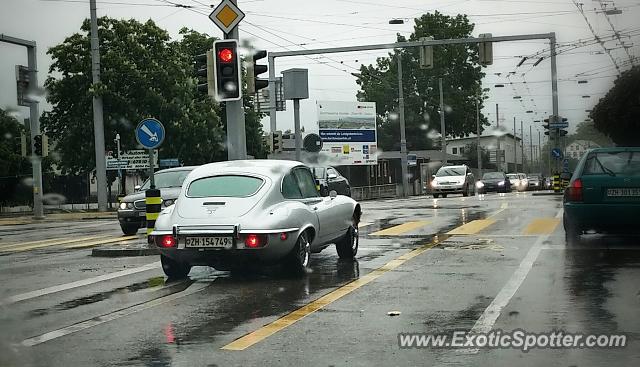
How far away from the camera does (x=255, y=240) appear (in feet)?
29.1

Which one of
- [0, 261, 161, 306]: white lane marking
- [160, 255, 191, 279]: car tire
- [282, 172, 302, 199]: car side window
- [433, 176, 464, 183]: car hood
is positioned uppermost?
[282, 172, 302, 199]: car side window

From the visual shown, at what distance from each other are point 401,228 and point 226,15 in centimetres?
535

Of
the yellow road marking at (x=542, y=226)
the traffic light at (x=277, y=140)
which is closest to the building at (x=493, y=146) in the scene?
the traffic light at (x=277, y=140)

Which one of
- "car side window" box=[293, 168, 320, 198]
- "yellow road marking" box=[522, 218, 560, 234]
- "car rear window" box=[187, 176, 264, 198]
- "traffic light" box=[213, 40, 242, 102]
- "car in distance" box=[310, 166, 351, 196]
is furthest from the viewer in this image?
"car in distance" box=[310, 166, 351, 196]

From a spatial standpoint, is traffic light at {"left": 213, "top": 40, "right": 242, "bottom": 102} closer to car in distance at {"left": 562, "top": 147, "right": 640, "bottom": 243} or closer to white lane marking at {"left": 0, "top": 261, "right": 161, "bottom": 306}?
white lane marking at {"left": 0, "top": 261, "right": 161, "bottom": 306}

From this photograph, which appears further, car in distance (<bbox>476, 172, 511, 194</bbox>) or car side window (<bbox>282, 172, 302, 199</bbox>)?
car in distance (<bbox>476, 172, 511, 194</bbox>)

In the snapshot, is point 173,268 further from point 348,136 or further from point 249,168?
point 348,136

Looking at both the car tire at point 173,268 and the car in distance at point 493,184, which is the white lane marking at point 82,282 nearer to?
the car tire at point 173,268

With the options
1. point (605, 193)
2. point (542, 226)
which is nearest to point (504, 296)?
point (605, 193)

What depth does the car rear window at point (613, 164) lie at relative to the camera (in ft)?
38.4

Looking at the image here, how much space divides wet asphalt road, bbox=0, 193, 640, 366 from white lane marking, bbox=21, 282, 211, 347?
2 centimetres

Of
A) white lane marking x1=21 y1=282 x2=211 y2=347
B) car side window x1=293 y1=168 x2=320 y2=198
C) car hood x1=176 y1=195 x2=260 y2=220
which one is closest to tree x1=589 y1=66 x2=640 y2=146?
car side window x1=293 y1=168 x2=320 y2=198

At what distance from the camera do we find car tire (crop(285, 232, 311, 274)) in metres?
9.25

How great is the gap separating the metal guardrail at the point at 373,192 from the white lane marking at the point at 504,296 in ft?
A: 130
